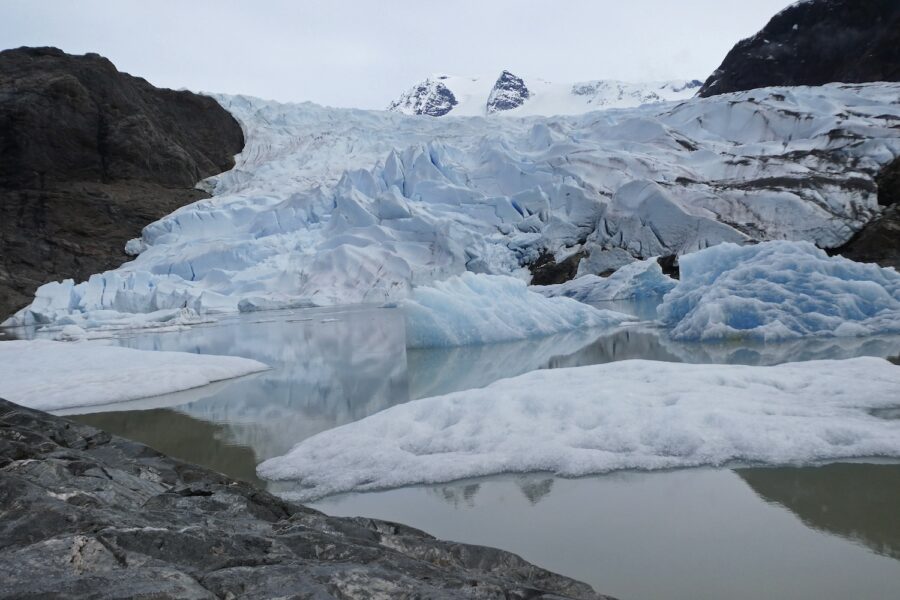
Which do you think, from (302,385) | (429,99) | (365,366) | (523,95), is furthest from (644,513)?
(429,99)

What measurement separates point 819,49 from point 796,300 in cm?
3691

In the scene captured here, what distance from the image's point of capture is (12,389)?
5.75 meters

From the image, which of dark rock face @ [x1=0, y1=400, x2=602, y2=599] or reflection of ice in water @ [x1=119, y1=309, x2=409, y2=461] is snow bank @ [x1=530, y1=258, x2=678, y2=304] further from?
dark rock face @ [x1=0, y1=400, x2=602, y2=599]

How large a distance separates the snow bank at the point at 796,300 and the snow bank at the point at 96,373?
18.7ft

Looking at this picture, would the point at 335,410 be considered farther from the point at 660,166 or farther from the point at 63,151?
the point at 63,151

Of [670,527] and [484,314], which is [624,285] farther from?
[670,527]

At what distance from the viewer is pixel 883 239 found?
17.0 m

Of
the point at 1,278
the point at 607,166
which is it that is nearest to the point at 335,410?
the point at 607,166

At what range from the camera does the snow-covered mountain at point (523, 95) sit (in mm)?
84375

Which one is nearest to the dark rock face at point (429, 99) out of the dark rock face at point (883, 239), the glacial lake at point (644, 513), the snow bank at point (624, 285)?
the dark rock face at point (883, 239)

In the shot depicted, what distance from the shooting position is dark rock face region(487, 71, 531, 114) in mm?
111812

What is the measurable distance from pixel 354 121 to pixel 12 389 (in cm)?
3373

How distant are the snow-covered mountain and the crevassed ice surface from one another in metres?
54.5

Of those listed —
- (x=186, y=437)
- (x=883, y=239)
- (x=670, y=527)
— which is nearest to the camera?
(x=670, y=527)
